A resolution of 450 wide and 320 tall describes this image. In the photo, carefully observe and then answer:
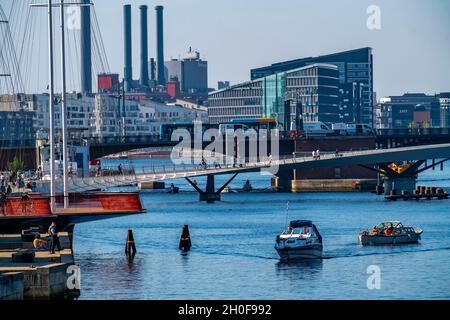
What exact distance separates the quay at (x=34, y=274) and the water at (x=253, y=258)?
1.61m

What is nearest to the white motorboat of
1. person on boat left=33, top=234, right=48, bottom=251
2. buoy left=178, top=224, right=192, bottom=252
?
buoy left=178, top=224, right=192, bottom=252

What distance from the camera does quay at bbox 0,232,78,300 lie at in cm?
4347

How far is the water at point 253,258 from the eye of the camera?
5231 cm

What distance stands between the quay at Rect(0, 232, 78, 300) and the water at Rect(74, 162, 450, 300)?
161cm

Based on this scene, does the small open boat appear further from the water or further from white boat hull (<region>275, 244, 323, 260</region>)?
white boat hull (<region>275, 244, 323, 260</region>)

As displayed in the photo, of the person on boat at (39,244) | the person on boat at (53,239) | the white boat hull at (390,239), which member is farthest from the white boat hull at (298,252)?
the person on boat at (39,244)

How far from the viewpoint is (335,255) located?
2606 inches

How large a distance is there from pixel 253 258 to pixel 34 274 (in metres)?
20.4

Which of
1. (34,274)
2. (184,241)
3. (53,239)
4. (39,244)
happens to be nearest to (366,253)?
(184,241)

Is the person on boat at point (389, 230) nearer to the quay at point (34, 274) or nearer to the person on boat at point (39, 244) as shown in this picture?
the quay at point (34, 274)
